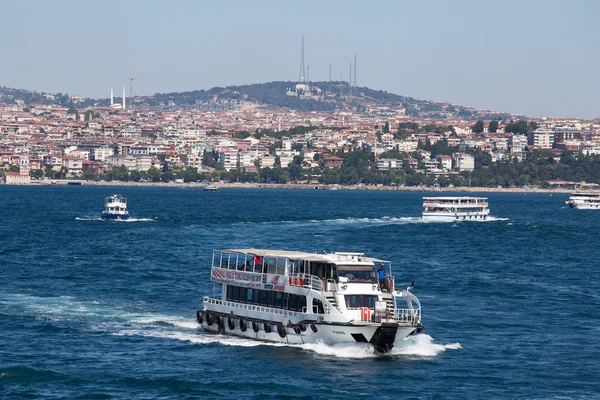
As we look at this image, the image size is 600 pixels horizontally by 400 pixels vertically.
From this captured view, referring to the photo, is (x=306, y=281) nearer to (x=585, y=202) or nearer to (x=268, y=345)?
(x=268, y=345)

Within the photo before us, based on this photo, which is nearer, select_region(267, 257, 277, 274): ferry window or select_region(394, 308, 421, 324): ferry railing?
select_region(394, 308, 421, 324): ferry railing

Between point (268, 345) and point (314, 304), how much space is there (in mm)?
2248

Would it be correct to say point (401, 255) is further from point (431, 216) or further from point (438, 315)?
point (431, 216)

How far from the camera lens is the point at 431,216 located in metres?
122

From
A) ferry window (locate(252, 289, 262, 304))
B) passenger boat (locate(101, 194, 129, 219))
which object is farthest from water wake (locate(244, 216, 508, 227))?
ferry window (locate(252, 289, 262, 304))

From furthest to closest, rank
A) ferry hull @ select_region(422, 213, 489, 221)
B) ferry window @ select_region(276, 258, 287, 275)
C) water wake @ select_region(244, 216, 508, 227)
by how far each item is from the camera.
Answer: ferry hull @ select_region(422, 213, 489, 221), water wake @ select_region(244, 216, 508, 227), ferry window @ select_region(276, 258, 287, 275)

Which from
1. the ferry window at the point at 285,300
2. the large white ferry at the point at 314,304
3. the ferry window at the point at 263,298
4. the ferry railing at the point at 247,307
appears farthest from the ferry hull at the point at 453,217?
the ferry window at the point at 285,300

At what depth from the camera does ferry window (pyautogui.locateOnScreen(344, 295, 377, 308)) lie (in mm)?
37312

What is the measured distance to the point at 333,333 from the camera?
3700 centimetres

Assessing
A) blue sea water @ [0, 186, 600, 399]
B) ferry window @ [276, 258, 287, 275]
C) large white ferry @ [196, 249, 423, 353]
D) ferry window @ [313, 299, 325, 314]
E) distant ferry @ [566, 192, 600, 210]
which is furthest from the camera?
distant ferry @ [566, 192, 600, 210]

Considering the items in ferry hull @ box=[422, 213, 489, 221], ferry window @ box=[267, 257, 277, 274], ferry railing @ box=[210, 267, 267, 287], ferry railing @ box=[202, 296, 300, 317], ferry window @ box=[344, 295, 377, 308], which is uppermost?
ferry window @ box=[267, 257, 277, 274]

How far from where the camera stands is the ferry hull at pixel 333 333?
1442 inches

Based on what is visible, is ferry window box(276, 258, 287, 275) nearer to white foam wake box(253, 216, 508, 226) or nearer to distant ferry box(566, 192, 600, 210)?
white foam wake box(253, 216, 508, 226)

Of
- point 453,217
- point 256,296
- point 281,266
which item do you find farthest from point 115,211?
point 281,266
